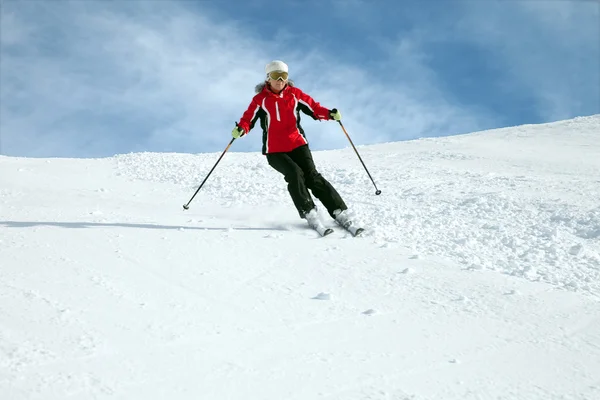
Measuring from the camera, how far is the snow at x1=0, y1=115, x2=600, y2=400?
239 cm

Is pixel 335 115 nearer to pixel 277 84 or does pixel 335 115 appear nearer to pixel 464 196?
pixel 277 84

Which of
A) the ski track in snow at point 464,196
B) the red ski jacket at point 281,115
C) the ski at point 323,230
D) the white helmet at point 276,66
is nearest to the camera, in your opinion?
the ski track in snow at point 464,196

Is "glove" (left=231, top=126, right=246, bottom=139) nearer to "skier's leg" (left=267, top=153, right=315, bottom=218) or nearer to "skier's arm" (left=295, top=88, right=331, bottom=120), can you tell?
"skier's leg" (left=267, top=153, right=315, bottom=218)

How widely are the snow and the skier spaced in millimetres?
476

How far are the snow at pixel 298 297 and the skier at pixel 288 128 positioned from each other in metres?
0.48

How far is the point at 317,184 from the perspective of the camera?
5703 millimetres

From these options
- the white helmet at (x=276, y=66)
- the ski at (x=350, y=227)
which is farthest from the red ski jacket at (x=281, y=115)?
the ski at (x=350, y=227)

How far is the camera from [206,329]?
287cm

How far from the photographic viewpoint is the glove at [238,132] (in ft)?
19.1

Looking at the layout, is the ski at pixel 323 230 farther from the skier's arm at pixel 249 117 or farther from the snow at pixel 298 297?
the skier's arm at pixel 249 117

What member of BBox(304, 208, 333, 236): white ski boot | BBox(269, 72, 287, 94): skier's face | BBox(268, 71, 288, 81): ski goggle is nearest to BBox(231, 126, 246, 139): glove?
BBox(269, 72, 287, 94): skier's face

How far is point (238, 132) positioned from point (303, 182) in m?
0.95

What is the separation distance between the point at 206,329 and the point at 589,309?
248cm

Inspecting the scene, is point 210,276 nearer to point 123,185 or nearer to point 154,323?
point 154,323
